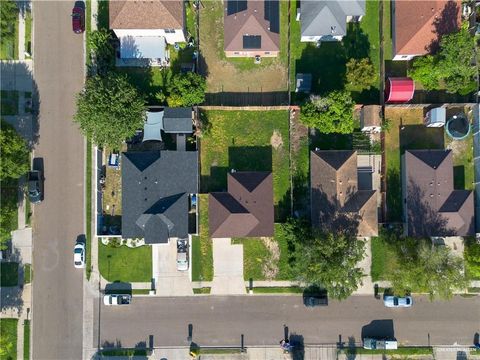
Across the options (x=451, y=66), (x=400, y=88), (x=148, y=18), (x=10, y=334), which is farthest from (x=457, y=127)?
(x=10, y=334)

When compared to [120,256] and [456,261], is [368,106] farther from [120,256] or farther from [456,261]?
[120,256]

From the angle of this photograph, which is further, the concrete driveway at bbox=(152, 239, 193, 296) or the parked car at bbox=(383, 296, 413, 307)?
the concrete driveway at bbox=(152, 239, 193, 296)

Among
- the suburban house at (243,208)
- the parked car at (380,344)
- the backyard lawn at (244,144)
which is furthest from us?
the backyard lawn at (244,144)

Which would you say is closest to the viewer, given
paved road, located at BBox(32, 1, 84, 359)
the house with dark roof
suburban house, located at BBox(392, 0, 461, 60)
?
the house with dark roof

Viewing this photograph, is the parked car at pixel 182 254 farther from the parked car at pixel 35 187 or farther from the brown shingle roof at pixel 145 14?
the brown shingle roof at pixel 145 14

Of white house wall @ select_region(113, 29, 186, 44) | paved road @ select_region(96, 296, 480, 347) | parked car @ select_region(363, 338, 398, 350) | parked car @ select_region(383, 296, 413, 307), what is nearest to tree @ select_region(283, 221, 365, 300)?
paved road @ select_region(96, 296, 480, 347)

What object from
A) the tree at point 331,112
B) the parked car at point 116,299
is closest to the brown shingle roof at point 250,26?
the tree at point 331,112

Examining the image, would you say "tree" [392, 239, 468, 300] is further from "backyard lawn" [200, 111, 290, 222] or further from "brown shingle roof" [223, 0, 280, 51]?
"brown shingle roof" [223, 0, 280, 51]
